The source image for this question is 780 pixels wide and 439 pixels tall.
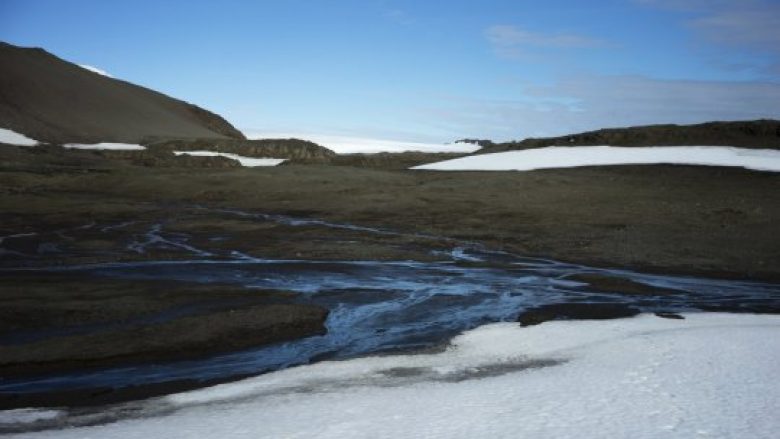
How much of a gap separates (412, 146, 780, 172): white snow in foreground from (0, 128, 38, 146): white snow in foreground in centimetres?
3025

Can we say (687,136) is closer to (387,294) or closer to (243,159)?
(387,294)

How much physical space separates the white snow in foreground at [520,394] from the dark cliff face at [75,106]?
52816 mm

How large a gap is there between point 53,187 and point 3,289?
22272 mm

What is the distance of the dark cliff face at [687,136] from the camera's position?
26.8m

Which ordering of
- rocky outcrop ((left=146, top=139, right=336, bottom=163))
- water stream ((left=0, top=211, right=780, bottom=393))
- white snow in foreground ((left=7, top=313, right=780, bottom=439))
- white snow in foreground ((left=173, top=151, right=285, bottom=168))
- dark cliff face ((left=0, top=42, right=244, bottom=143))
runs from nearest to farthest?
white snow in foreground ((left=7, top=313, right=780, bottom=439)), water stream ((left=0, top=211, right=780, bottom=393)), white snow in foreground ((left=173, top=151, right=285, bottom=168)), rocky outcrop ((left=146, top=139, right=336, bottom=163)), dark cliff face ((left=0, top=42, right=244, bottom=143))

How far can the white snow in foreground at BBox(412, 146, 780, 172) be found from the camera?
81.8ft

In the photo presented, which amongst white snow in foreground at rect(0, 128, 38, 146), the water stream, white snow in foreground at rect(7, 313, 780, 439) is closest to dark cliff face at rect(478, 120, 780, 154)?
the water stream

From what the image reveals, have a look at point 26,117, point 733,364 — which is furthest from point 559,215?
point 26,117

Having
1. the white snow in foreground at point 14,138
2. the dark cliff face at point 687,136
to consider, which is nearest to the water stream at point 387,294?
the dark cliff face at point 687,136

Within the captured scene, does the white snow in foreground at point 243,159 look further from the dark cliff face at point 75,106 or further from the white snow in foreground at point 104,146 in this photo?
the dark cliff face at point 75,106

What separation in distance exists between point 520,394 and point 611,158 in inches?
952

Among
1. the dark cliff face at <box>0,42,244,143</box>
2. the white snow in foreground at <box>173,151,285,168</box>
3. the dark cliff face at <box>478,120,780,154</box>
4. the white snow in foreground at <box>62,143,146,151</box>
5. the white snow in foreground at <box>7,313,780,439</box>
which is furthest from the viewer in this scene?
the dark cliff face at <box>0,42,244,143</box>

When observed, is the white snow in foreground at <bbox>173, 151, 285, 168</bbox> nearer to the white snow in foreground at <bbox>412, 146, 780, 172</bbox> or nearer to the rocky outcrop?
the rocky outcrop

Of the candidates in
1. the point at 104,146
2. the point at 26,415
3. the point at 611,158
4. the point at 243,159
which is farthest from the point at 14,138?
the point at 26,415
